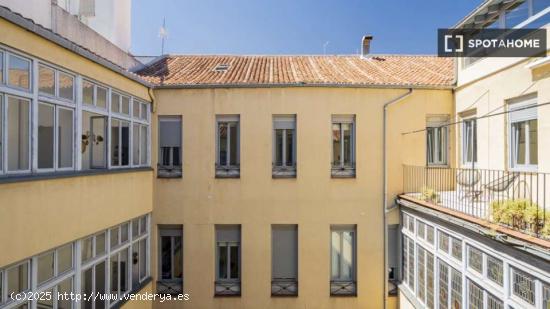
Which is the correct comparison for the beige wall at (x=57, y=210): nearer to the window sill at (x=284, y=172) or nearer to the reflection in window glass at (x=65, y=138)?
the reflection in window glass at (x=65, y=138)

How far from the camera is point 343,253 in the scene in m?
9.95

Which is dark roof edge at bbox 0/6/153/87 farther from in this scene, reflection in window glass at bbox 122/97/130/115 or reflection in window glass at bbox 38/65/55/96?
reflection in window glass at bbox 122/97/130/115

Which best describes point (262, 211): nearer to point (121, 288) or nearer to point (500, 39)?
point (121, 288)

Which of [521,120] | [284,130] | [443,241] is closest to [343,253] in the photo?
[443,241]

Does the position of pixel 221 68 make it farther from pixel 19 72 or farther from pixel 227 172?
pixel 19 72

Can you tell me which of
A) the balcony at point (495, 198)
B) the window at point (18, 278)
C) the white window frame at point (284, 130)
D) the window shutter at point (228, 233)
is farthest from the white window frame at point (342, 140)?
the window at point (18, 278)

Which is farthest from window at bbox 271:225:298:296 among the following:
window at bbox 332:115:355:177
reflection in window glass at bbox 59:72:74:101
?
reflection in window glass at bbox 59:72:74:101

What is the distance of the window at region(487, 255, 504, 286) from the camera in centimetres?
563

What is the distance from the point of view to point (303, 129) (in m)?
9.93

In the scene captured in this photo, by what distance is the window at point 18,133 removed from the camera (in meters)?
5.02

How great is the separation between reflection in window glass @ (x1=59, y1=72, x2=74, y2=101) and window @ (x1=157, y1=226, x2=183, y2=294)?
5170mm

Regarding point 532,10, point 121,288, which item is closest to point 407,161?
point 532,10

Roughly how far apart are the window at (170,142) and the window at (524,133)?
8.97 m

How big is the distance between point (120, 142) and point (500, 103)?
31.9 feet
